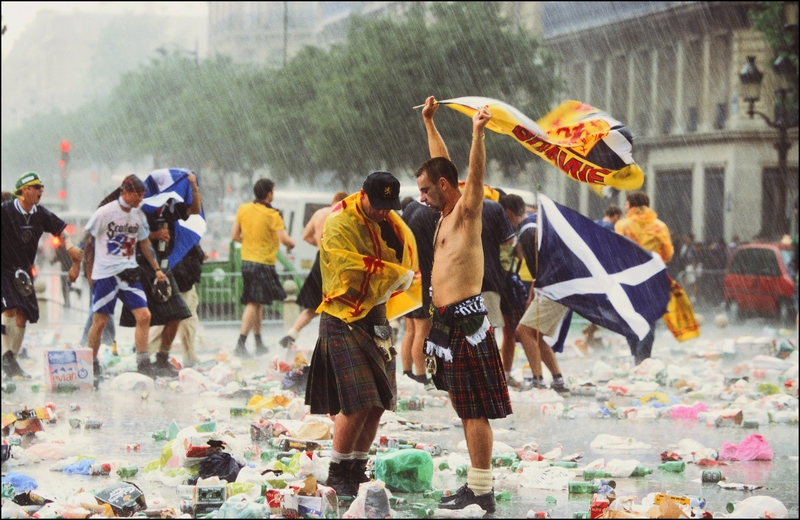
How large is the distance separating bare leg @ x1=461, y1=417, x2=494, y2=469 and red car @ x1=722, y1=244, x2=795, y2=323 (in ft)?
56.1

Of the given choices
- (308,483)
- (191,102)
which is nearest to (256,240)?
(308,483)

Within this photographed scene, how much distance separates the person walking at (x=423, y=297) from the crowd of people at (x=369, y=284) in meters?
0.02

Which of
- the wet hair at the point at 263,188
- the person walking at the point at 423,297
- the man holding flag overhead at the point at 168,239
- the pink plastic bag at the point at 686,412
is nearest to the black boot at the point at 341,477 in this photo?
the person walking at the point at 423,297

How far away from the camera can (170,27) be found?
5600 inches

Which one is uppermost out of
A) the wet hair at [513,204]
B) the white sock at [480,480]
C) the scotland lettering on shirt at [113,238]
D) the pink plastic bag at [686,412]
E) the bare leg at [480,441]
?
the wet hair at [513,204]

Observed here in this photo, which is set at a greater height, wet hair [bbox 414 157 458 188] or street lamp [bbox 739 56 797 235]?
street lamp [bbox 739 56 797 235]

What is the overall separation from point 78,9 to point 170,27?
4803 centimetres

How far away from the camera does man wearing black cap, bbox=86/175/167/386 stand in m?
10.8

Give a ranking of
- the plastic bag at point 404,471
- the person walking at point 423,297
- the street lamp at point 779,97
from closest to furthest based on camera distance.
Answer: the plastic bag at point 404,471 < the person walking at point 423,297 < the street lamp at point 779,97

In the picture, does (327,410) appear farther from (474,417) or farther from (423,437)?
(423,437)

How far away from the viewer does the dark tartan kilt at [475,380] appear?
19.7 ft

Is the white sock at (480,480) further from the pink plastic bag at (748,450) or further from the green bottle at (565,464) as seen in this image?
the pink plastic bag at (748,450)

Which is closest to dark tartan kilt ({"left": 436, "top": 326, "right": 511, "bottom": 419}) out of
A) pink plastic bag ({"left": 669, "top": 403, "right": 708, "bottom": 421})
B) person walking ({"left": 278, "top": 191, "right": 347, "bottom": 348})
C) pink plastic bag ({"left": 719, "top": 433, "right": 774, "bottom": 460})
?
pink plastic bag ({"left": 719, "top": 433, "right": 774, "bottom": 460})

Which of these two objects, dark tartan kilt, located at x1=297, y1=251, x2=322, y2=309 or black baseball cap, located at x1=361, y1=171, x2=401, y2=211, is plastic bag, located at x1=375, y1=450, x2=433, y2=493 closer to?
black baseball cap, located at x1=361, y1=171, x2=401, y2=211
